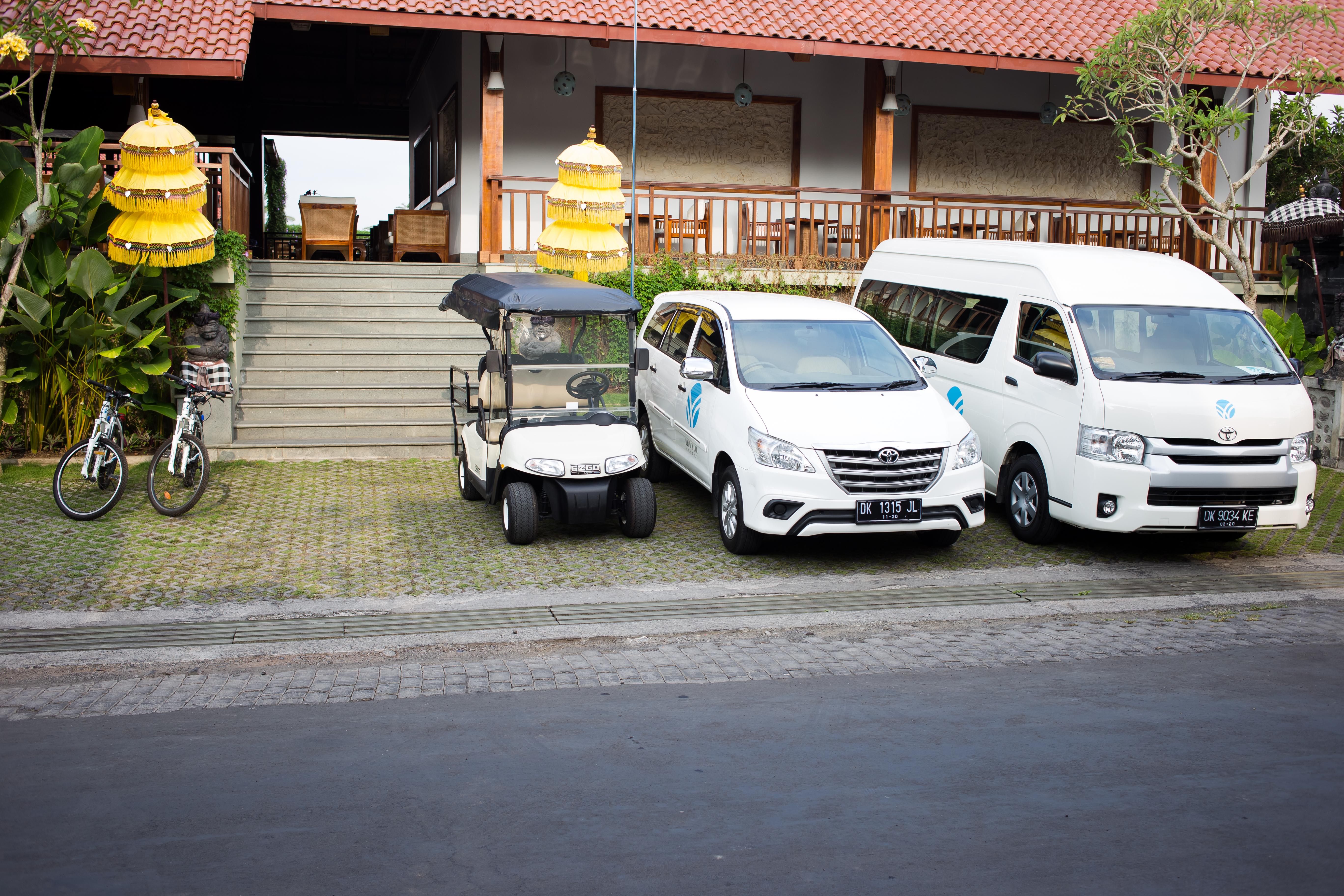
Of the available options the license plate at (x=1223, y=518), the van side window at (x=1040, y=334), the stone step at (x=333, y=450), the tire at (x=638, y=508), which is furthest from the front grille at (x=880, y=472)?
the stone step at (x=333, y=450)

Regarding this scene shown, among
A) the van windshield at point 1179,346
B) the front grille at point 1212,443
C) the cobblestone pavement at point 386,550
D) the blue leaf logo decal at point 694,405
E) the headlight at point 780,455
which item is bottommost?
the cobblestone pavement at point 386,550

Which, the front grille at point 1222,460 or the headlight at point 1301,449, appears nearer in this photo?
the front grille at point 1222,460

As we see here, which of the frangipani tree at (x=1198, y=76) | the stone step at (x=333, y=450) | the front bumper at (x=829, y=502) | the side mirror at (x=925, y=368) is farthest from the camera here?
the frangipani tree at (x=1198, y=76)

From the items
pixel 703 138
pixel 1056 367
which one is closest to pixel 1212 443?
pixel 1056 367

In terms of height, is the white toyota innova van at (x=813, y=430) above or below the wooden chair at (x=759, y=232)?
below

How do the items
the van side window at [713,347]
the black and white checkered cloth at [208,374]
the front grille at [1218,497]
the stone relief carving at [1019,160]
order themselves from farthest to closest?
the stone relief carving at [1019,160], the black and white checkered cloth at [208,374], the van side window at [713,347], the front grille at [1218,497]

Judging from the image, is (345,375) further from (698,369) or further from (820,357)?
(820,357)

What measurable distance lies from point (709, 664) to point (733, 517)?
238 cm

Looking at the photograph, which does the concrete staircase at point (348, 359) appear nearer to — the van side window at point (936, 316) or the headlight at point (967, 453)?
the van side window at point (936, 316)

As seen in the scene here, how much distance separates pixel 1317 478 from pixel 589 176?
8.05 metres

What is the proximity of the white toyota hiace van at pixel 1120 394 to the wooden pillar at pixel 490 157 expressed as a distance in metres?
6.98

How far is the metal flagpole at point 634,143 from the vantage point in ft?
39.5

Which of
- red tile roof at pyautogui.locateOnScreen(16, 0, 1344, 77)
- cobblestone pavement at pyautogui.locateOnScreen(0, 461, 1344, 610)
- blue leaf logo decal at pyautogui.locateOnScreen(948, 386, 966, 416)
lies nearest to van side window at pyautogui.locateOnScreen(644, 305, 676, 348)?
cobblestone pavement at pyautogui.locateOnScreen(0, 461, 1344, 610)

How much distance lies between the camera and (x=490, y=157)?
1561cm
